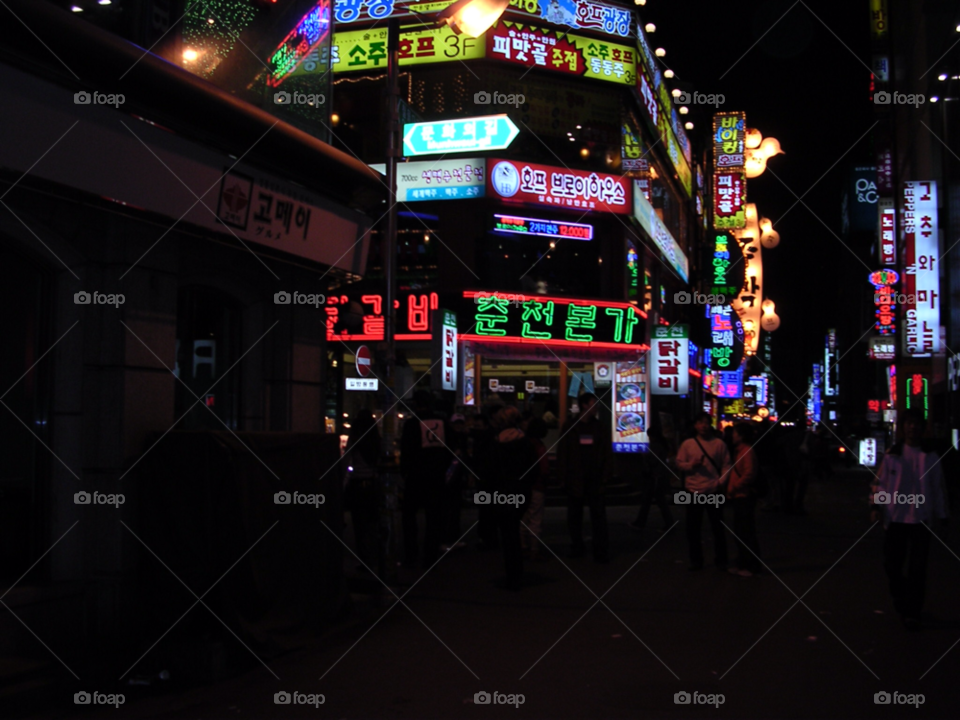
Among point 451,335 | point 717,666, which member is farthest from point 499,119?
point 717,666

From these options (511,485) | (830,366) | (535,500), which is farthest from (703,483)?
(830,366)

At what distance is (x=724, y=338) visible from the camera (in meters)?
37.2

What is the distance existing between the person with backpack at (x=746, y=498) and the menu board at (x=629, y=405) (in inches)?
514

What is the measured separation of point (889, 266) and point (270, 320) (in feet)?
110

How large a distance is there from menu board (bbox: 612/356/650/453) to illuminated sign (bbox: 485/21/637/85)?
7852mm

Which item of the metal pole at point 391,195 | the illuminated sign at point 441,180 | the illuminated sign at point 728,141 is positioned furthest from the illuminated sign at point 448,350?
the illuminated sign at point 728,141

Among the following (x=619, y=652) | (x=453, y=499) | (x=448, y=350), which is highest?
(x=448, y=350)

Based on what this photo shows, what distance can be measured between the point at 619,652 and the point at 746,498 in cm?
439

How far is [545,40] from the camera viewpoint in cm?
2336

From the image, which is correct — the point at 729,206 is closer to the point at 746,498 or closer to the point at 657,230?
the point at 657,230

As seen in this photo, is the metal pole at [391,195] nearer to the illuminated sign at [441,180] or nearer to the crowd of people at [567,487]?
the crowd of people at [567,487]

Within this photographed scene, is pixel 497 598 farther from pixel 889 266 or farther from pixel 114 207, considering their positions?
pixel 889 266

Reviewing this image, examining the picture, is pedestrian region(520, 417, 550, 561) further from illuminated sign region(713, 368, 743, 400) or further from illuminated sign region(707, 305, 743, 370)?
illuminated sign region(713, 368, 743, 400)

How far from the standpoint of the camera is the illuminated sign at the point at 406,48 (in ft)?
73.9
